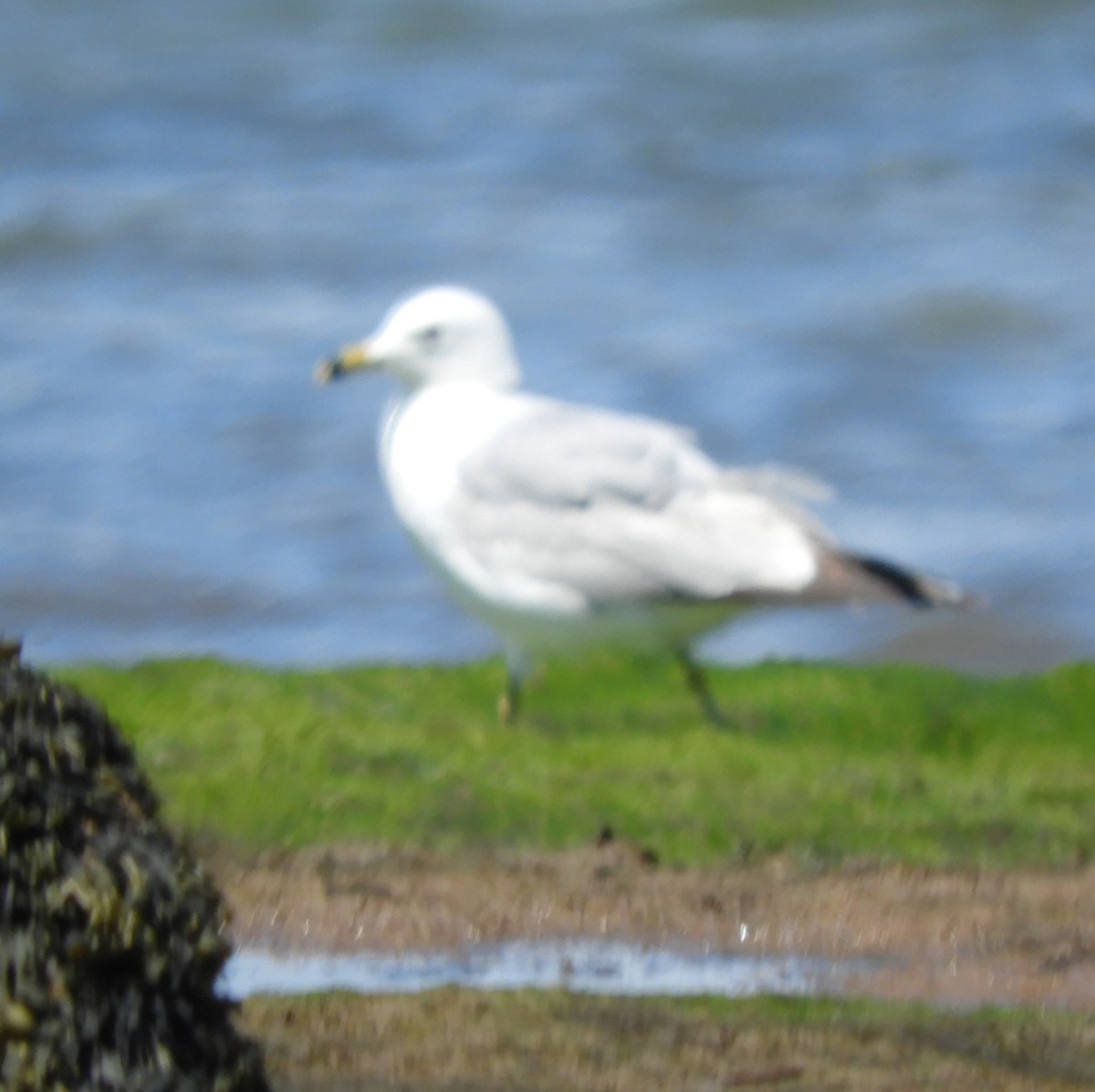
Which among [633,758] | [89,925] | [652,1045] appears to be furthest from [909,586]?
[89,925]

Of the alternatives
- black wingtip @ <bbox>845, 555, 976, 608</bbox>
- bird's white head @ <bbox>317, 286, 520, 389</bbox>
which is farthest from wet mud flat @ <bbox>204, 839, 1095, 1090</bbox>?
bird's white head @ <bbox>317, 286, 520, 389</bbox>

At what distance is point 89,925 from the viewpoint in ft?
9.59

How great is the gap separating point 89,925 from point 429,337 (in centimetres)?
526

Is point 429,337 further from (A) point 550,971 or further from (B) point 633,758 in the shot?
(A) point 550,971

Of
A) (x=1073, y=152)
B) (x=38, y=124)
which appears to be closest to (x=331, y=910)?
(x=1073, y=152)

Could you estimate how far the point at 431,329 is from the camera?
807 cm

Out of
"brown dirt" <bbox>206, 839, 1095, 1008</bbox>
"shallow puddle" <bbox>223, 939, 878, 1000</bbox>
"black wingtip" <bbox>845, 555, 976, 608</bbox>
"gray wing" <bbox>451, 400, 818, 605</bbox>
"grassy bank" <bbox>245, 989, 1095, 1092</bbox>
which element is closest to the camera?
"grassy bank" <bbox>245, 989, 1095, 1092</bbox>

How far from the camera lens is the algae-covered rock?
2912 millimetres

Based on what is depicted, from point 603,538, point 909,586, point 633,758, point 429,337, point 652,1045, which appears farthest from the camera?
point 429,337

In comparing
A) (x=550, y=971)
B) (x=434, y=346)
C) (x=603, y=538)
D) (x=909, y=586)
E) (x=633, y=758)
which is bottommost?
(x=550, y=971)

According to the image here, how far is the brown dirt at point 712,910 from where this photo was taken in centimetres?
470

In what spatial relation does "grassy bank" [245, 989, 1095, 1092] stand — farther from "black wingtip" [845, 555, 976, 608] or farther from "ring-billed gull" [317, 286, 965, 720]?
"black wingtip" [845, 555, 976, 608]

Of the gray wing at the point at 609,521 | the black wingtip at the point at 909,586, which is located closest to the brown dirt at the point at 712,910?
the gray wing at the point at 609,521

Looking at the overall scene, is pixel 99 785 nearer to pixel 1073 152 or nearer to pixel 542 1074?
pixel 542 1074
